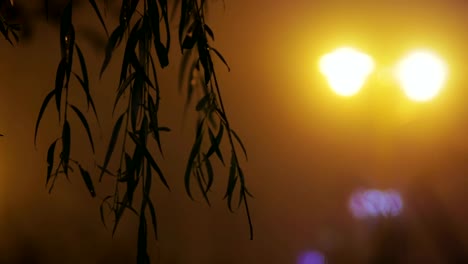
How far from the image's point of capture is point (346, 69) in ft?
5.32

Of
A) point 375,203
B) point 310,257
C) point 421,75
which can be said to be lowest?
point 310,257

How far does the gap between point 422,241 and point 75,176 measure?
1.16 m

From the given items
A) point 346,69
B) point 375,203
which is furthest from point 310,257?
point 346,69

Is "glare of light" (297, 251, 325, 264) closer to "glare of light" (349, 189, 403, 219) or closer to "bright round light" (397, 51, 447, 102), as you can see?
"glare of light" (349, 189, 403, 219)

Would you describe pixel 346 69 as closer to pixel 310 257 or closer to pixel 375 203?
pixel 375 203

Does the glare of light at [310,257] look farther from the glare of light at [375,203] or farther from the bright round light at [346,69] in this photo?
the bright round light at [346,69]

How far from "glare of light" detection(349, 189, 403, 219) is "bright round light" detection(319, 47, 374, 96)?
34 centimetres

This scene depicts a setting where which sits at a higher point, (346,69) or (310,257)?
(346,69)

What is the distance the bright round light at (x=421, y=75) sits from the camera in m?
1.61

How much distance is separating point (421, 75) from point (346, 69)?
249 millimetres

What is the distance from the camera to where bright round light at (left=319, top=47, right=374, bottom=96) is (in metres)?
1.61

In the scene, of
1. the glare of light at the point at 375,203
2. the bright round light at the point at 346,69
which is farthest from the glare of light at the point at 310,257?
the bright round light at the point at 346,69

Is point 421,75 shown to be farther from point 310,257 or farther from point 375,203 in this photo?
point 310,257

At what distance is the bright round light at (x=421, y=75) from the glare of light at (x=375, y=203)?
1.09ft
